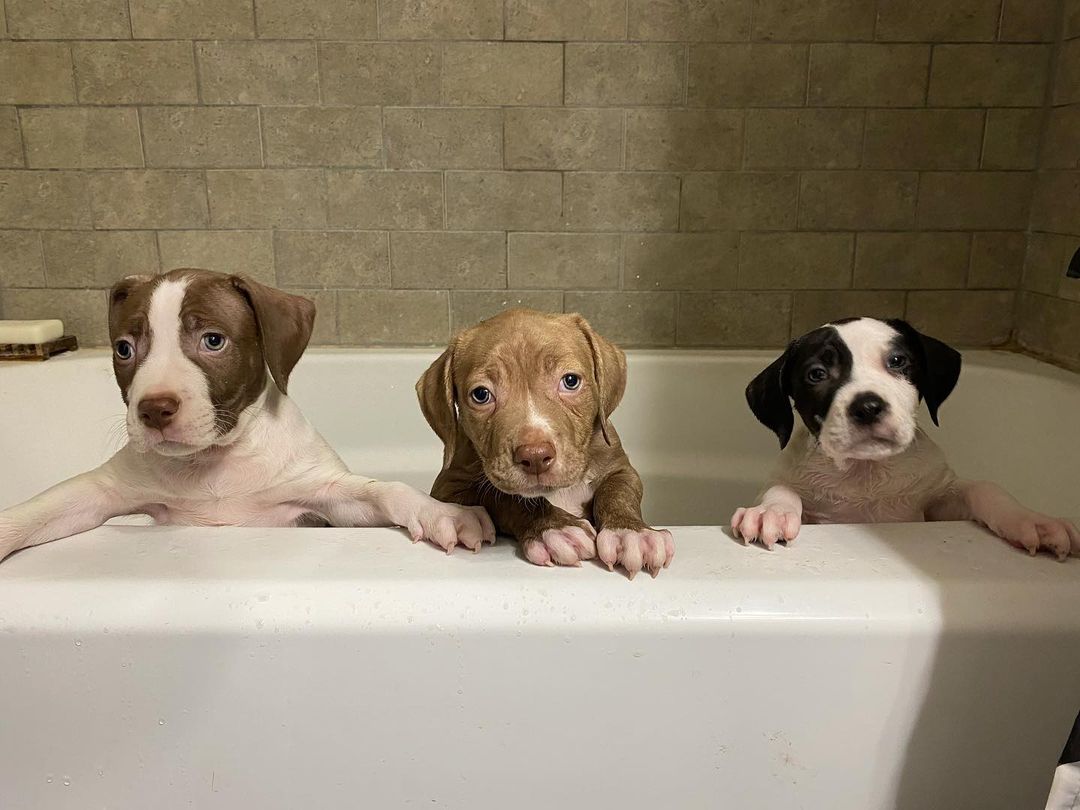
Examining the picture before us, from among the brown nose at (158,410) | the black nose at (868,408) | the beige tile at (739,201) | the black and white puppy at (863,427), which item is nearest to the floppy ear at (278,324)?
the brown nose at (158,410)

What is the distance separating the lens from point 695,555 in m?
1.38

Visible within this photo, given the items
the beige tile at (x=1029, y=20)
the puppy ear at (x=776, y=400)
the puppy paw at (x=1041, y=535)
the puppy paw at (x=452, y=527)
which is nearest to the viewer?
the puppy paw at (x=1041, y=535)

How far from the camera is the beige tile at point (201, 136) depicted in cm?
310

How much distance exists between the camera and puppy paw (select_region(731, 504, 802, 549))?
4.65 ft

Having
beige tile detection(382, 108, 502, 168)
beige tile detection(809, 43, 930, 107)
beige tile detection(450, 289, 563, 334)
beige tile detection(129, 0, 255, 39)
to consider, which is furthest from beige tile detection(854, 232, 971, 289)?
beige tile detection(129, 0, 255, 39)

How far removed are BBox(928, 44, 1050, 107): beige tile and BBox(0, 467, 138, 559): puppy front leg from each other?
2986 mm

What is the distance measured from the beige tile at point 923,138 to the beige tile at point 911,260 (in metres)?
0.27

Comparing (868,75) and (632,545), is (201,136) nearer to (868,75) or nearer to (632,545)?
(868,75)

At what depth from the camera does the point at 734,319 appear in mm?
3303

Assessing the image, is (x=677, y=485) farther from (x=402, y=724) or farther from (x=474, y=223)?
(x=402, y=724)

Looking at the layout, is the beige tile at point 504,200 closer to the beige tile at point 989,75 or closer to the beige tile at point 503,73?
the beige tile at point 503,73

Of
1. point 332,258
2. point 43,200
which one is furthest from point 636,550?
point 43,200

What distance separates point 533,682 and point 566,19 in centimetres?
252

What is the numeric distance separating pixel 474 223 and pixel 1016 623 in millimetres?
2417
